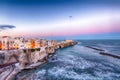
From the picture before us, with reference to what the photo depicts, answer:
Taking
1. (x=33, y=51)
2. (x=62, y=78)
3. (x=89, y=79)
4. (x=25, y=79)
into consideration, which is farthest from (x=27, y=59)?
(x=89, y=79)

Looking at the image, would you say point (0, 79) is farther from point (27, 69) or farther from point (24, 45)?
point (24, 45)

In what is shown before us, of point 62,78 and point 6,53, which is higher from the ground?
point 6,53

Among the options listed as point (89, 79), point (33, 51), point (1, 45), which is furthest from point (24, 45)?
point (89, 79)

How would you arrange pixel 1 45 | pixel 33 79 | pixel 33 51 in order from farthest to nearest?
pixel 1 45
pixel 33 51
pixel 33 79

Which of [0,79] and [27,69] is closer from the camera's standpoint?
[0,79]

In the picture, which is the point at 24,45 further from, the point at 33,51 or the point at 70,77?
the point at 70,77

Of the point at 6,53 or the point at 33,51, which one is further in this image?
the point at 33,51

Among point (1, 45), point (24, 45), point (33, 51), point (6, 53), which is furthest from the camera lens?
point (24, 45)

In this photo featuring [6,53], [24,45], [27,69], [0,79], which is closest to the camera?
[0,79]

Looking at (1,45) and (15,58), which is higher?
(1,45)
